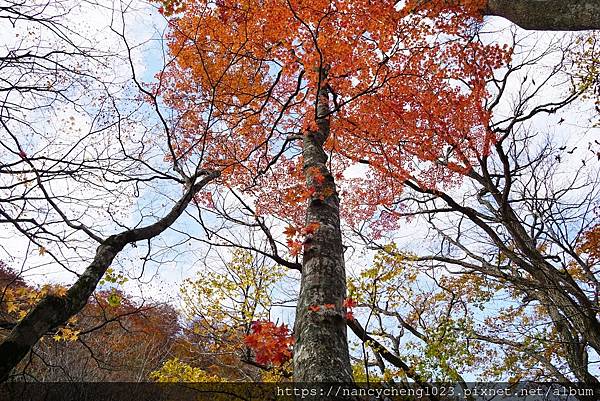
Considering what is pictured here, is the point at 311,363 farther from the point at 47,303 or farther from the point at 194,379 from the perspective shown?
the point at 194,379

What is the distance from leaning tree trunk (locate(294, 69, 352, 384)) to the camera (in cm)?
244

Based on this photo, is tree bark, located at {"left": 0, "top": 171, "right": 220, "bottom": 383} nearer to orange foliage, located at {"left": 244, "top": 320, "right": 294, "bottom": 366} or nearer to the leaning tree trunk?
orange foliage, located at {"left": 244, "top": 320, "right": 294, "bottom": 366}

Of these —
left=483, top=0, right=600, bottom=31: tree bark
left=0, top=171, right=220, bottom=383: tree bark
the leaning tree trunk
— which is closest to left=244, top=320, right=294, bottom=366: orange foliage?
the leaning tree trunk

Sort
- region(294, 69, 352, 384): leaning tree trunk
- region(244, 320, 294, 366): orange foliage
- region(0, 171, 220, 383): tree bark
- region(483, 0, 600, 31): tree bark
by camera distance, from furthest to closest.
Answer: region(244, 320, 294, 366): orange foliage → region(483, 0, 600, 31): tree bark → region(0, 171, 220, 383): tree bark → region(294, 69, 352, 384): leaning tree trunk

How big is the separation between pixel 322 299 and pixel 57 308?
218cm

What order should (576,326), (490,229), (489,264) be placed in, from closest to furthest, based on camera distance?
(576,326) → (490,229) → (489,264)

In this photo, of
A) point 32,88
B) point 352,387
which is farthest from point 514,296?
point 32,88

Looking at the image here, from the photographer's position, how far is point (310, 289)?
3.09 m

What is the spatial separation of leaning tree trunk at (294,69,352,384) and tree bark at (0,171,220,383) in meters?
1.98

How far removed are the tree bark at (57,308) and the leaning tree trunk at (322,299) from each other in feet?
6.49

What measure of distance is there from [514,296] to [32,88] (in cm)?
1076

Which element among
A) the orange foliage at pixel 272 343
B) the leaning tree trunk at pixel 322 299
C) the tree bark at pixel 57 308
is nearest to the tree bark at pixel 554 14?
the leaning tree trunk at pixel 322 299

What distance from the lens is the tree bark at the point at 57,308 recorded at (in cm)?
259

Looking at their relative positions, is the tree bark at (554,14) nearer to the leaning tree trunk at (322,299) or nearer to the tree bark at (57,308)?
the leaning tree trunk at (322,299)
